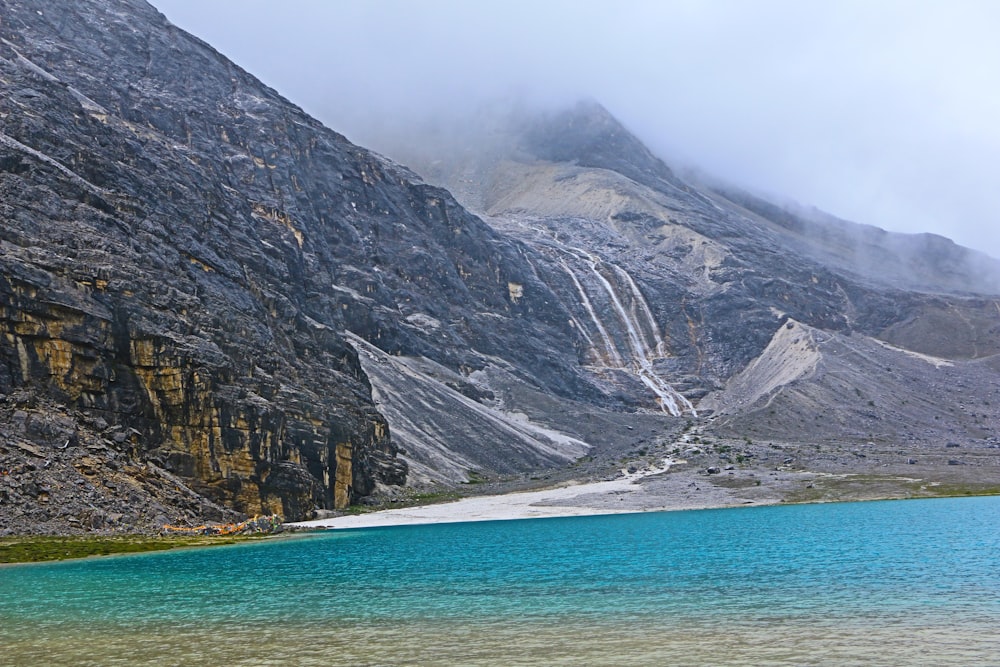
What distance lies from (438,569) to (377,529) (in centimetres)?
3911

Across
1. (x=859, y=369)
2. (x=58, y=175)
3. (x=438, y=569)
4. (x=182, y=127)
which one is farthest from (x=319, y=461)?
(x=859, y=369)

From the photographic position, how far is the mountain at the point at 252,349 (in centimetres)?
7869

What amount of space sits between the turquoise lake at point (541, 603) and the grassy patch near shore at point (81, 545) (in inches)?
144

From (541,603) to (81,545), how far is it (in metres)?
41.9

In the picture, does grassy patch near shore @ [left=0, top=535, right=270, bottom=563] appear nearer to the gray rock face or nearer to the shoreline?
the gray rock face

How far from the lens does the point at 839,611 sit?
97.8 ft

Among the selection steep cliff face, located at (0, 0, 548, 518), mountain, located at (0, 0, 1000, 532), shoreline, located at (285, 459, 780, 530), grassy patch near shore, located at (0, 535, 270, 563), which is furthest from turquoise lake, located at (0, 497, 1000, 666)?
shoreline, located at (285, 459, 780, 530)

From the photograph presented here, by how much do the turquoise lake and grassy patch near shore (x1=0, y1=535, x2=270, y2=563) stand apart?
3.65m

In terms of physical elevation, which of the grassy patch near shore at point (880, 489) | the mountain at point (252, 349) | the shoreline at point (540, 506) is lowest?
the grassy patch near shore at point (880, 489)

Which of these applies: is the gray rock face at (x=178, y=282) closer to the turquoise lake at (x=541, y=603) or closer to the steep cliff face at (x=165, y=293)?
the steep cliff face at (x=165, y=293)

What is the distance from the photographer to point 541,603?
3472 centimetres

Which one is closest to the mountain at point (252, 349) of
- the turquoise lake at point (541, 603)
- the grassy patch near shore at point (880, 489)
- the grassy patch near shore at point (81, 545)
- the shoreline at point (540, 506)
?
the grassy patch near shore at point (81, 545)

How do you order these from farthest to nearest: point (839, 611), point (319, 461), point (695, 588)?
point (319, 461) < point (695, 588) < point (839, 611)

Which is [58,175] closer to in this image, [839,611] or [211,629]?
[211,629]
